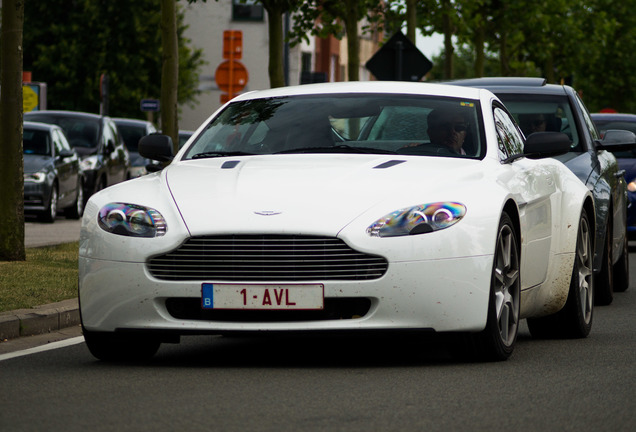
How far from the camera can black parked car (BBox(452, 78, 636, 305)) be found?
11.7 meters

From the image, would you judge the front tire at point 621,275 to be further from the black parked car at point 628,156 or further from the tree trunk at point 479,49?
the tree trunk at point 479,49

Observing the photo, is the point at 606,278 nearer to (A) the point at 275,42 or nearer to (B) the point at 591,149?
(B) the point at 591,149

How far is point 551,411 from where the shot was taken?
6.29 metres

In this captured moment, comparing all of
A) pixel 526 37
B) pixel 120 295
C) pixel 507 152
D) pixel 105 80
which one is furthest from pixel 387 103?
pixel 526 37

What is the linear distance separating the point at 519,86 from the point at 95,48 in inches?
1916

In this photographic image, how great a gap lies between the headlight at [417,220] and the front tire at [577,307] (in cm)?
212

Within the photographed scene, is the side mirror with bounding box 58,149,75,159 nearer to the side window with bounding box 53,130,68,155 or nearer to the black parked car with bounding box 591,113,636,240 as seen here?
the side window with bounding box 53,130,68,155

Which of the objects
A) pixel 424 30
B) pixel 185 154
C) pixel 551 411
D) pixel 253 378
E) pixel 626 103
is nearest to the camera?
pixel 551 411

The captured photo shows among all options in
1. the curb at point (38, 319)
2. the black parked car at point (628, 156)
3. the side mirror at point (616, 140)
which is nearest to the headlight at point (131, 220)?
the curb at point (38, 319)

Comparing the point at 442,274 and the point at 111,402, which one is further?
the point at 442,274

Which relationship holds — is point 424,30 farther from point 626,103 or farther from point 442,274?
point 626,103

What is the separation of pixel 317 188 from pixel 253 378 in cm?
100

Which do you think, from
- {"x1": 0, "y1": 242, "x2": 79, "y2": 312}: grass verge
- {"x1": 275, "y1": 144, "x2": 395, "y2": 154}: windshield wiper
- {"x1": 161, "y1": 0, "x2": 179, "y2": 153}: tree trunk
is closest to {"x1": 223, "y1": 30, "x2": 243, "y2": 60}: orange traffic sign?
{"x1": 161, "y1": 0, "x2": 179, "y2": 153}: tree trunk

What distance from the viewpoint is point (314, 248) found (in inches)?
289
